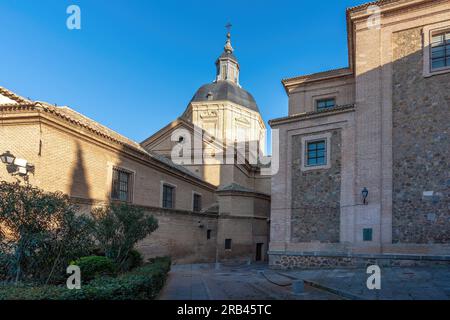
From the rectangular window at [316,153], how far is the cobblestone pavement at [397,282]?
4892 millimetres

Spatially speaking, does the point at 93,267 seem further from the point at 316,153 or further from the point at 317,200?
→ the point at 316,153

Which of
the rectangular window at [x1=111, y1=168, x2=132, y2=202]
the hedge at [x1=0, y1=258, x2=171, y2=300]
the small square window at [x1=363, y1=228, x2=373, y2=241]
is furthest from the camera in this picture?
the rectangular window at [x1=111, y1=168, x2=132, y2=202]

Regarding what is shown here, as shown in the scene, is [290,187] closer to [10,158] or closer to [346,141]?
[346,141]

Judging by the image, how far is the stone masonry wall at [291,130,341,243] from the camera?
16078 millimetres

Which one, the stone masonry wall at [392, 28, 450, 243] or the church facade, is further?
the church facade

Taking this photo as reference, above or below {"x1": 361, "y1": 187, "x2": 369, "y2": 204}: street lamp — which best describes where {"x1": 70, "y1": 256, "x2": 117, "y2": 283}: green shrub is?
below

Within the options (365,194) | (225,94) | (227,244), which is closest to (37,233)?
(365,194)

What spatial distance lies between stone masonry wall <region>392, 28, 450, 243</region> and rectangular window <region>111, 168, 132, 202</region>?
11.8m

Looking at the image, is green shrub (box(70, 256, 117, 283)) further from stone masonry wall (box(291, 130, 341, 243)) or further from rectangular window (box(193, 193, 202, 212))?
rectangular window (box(193, 193, 202, 212))

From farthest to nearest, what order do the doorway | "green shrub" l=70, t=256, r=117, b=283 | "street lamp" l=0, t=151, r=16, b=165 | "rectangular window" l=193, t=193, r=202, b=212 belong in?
the doorway
"rectangular window" l=193, t=193, r=202, b=212
"street lamp" l=0, t=151, r=16, b=165
"green shrub" l=70, t=256, r=117, b=283

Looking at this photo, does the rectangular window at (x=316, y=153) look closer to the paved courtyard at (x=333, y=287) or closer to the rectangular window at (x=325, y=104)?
the rectangular window at (x=325, y=104)

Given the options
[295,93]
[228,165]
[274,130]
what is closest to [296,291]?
[274,130]

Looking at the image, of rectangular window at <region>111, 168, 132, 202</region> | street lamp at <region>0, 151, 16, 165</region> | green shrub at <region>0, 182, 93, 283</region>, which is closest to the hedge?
green shrub at <region>0, 182, 93, 283</region>

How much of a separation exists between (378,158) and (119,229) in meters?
10.5
